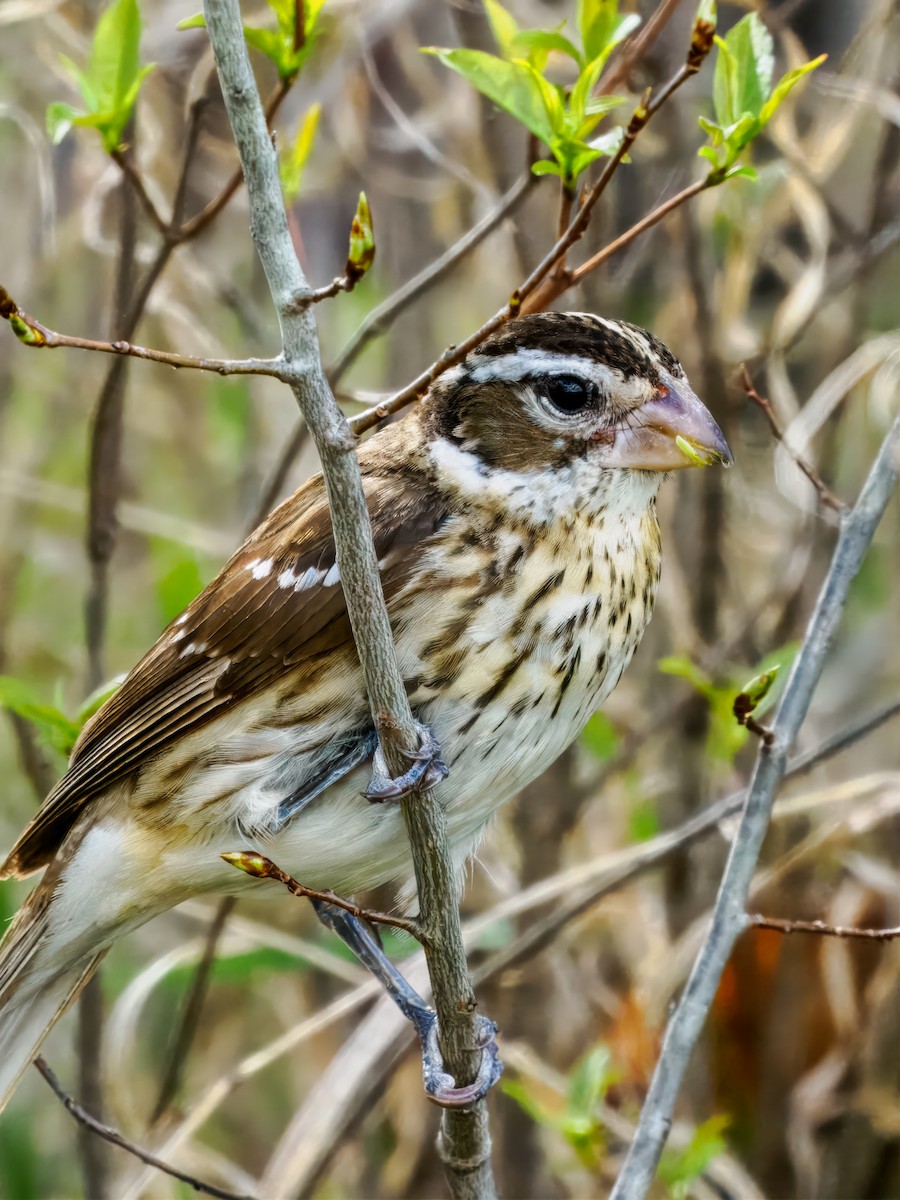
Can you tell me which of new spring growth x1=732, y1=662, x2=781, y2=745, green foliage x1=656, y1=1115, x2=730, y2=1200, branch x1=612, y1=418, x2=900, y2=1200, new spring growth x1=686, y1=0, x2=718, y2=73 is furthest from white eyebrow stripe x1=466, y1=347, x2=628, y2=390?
green foliage x1=656, y1=1115, x2=730, y2=1200

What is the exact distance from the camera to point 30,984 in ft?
8.95

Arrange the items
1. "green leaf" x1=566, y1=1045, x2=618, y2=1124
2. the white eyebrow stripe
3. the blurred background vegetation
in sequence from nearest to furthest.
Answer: the white eyebrow stripe → "green leaf" x1=566, y1=1045, x2=618, y2=1124 → the blurred background vegetation

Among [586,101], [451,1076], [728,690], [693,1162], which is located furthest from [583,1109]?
[586,101]

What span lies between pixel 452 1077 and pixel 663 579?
1.69m

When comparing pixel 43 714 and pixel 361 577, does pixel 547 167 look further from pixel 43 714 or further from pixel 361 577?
pixel 43 714

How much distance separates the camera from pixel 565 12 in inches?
150

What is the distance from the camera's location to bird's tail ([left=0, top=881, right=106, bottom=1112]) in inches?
106

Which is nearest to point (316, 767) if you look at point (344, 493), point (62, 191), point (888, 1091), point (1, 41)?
point (344, 493)

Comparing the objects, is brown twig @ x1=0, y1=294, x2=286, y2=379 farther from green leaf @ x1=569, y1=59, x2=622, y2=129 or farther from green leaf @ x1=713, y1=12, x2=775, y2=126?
green leaf @ x1=713, y1=12, x2=775, y2=126

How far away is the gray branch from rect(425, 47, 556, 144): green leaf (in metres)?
0.55

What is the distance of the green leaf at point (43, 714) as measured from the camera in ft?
8.25

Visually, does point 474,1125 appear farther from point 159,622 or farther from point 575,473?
point 159,622

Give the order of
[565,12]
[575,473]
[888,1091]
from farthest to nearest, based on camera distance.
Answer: [565,12] → [888,1091] → [575,473]

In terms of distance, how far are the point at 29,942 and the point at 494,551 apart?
1124 mm
